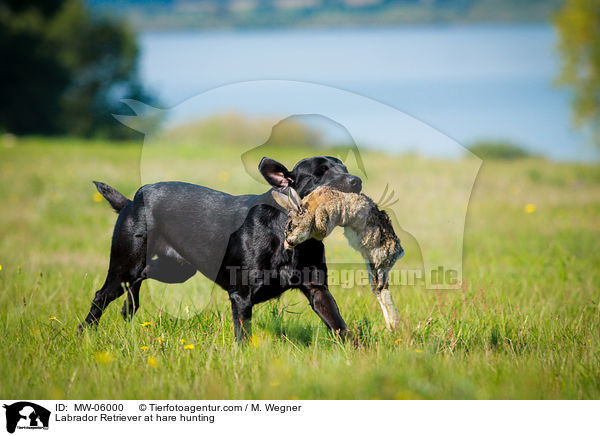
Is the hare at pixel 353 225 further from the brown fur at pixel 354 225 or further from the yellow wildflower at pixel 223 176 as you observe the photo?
the yellow wildflower at pixel 223 176

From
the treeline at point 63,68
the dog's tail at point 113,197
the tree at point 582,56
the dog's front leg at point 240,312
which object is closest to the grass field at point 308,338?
the dog's front leg at point 240,312

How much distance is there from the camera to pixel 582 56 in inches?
766

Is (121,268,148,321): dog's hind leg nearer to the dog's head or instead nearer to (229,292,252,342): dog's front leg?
(229,292,252,342): dog's front leg

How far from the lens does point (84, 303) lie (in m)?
5.04

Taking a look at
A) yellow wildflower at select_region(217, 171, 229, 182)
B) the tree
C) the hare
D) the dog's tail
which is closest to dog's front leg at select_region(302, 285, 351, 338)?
the hare

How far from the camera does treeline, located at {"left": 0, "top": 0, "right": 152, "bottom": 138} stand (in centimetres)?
3084

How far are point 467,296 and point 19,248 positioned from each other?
6246mm

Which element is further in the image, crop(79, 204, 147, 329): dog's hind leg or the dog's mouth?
crop(79, 204, 147, 329): dog's hind leg

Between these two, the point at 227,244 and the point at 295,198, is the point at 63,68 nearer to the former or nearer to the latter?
the point at 227,244

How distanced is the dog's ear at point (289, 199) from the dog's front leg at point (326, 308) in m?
0.65
